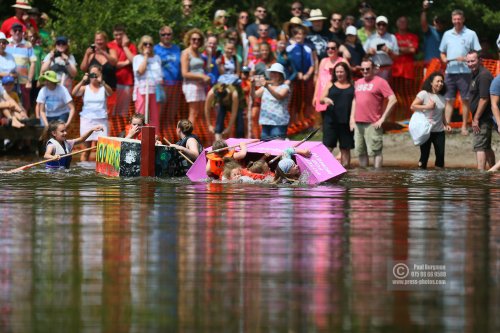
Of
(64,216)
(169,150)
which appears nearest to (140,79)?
(169,150)

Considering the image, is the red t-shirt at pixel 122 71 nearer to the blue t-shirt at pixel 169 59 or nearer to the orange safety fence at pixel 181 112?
the orange safety fence at pixel 181 112

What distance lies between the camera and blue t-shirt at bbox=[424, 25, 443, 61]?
30.0 meters

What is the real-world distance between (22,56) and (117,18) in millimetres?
3696

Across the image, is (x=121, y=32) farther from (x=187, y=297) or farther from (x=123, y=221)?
(x=187, y=297)

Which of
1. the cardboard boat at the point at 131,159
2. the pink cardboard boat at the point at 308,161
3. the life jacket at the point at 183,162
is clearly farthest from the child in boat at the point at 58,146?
the pink cardboard boat at the point at 308,161

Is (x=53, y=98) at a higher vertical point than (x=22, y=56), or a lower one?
lower

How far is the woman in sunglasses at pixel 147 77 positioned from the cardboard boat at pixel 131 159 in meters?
4.19

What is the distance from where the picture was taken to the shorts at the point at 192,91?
2725cm

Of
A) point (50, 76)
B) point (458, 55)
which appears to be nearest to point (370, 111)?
point (458, 55)

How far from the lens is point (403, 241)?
12.8 meters

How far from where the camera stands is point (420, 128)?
24656 millimetres

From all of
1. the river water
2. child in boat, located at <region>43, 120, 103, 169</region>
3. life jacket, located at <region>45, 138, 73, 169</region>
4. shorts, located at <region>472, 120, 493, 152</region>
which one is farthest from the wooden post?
shorts, located at <region>472, 120, 493, 152</region>

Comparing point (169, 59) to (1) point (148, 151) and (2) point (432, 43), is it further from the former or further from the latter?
(1) point (148, 151)

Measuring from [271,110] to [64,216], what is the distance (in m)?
10.3
